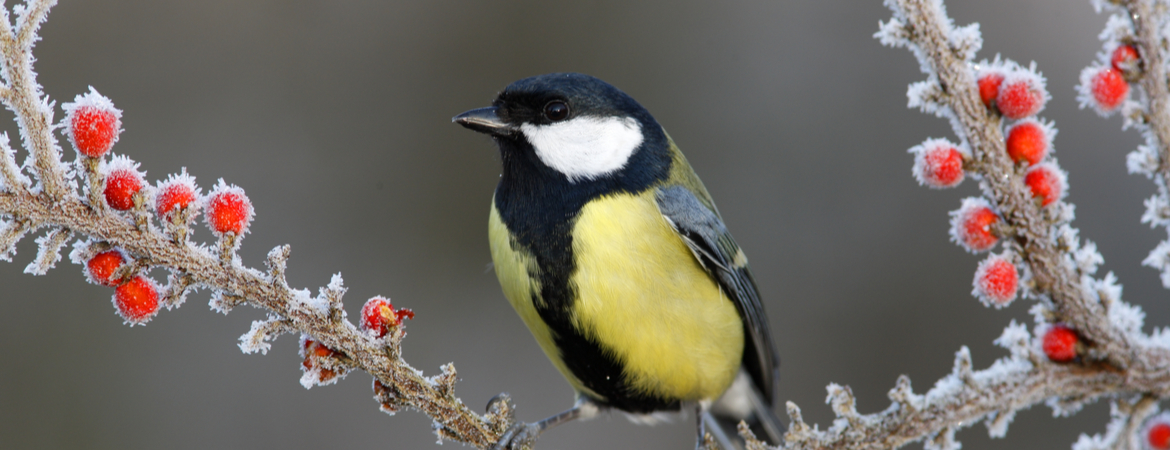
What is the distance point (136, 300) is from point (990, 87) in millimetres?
980

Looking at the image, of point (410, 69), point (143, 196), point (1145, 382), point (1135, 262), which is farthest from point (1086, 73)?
point (410, 69)

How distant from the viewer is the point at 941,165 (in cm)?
88

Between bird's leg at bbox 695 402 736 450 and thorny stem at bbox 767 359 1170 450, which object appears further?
bird's leg at bbox 695 402 736 450

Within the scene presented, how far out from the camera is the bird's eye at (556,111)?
187cm

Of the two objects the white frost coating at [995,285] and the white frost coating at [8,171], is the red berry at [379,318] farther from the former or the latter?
the white frost coating at [995,285]

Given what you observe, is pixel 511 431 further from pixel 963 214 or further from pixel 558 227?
pixel 963 214

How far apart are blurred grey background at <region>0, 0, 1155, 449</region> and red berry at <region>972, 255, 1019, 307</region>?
239cm

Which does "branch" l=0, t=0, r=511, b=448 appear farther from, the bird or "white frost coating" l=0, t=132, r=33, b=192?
the bird

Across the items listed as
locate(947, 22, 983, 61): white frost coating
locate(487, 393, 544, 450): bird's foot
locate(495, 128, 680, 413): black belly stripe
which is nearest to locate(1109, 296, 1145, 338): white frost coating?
locate(947, 22, 983, 61): white frost coating

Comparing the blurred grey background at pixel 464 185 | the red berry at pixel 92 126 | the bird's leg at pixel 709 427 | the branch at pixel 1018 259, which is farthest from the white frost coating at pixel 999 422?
the blurred grey background at pixel 464 185

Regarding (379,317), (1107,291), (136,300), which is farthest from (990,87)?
(136,300)

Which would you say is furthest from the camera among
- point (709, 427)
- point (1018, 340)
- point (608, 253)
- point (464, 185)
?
point (464, 185)

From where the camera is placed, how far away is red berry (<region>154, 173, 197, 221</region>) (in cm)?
93

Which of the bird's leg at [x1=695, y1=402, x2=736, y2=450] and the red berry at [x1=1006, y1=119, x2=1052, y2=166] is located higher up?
the bird's leg at [x1=695, y1=402, x2=736, y2=450]
